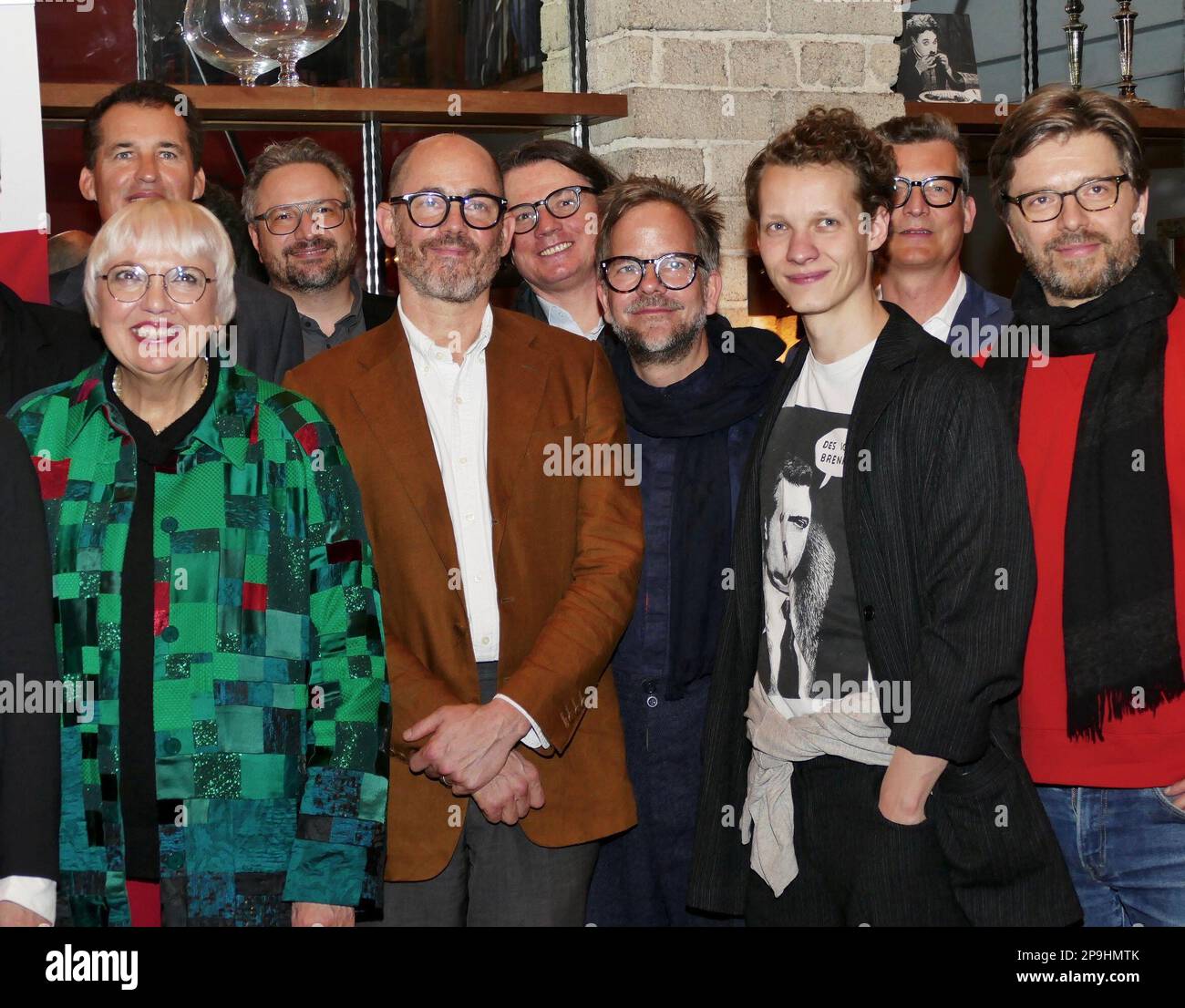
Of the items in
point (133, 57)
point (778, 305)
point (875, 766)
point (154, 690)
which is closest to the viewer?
point (154, 690)

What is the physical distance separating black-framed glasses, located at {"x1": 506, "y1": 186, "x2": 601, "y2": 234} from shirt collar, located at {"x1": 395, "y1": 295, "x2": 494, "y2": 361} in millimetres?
879

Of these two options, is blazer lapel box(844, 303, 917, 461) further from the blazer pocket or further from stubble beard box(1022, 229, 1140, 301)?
the blazer pocket

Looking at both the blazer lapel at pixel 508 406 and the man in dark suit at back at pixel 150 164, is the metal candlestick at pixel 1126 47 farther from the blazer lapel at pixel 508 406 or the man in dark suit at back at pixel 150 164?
the man in dark suit at back at pixel 150 164

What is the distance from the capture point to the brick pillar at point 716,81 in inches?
200

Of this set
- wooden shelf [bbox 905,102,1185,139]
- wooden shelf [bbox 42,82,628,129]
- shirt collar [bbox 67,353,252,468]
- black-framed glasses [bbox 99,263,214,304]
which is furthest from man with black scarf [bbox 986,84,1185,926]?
wooden shelf [bbox 905,102,1185,139]

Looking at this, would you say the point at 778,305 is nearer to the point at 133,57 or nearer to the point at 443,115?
the point at 443,115

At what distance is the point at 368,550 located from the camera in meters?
2.81

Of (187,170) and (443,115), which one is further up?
(443,115)

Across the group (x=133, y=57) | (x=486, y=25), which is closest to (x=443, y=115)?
(x=486, y=25)

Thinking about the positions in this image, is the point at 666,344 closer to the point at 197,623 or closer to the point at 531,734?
the point at 531,734

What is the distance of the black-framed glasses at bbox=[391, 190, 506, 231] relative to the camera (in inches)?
131

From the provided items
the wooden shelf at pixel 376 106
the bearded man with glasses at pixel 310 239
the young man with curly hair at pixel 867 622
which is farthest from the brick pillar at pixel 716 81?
the young man with curly hair at pixel 867 622

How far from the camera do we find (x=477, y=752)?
3018mm

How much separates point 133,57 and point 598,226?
2184 mm
